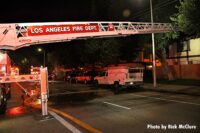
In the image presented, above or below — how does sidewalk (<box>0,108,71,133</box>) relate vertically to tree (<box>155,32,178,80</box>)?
below

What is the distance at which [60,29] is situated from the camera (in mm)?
14312

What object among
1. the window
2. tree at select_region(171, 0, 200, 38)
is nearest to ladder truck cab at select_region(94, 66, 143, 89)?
tree at select_region(171, 0, 200, 38)

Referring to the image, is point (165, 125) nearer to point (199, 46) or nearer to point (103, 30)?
point (103, 30)

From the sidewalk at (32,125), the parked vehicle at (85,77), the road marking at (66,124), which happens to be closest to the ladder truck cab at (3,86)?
the sidewalk at (32,125)

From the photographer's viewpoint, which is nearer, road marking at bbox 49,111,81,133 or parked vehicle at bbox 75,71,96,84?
road marking at bbox 49,111,81,133

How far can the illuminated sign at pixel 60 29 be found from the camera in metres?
13.5

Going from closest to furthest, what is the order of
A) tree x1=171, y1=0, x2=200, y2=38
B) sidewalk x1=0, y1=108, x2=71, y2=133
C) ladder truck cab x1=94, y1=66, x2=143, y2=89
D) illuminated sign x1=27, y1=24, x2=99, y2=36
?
sidewalk x1=0, y1=108, x2=71, y2=133 < illuminated sign x1=27, y1=24, x2=99, y2=36 < tree x1=171, y1=0, x2=200, y2=38 < ladder truck cab x1=94, y1=66, x2=143, y2=89

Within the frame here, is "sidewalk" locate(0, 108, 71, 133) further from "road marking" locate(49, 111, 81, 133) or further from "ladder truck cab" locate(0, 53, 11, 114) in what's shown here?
"ladder truck cab" locate(0, 53, 11, 114)

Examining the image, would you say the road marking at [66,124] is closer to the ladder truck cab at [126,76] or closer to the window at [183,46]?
the ladder truck cab at [126,76]

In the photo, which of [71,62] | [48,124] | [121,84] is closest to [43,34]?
[48,124]

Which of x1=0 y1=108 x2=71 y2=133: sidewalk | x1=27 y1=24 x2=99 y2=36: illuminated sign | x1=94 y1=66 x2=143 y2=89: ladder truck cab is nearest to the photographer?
x1=0 y1=108 x2=71 y2=133: sidewalk

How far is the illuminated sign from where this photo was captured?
13.5 meters

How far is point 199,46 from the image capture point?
30.9 metres

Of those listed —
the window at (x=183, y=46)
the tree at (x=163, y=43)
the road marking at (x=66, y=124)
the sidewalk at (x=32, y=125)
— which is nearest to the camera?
the road marking at (x=66, y=124)
